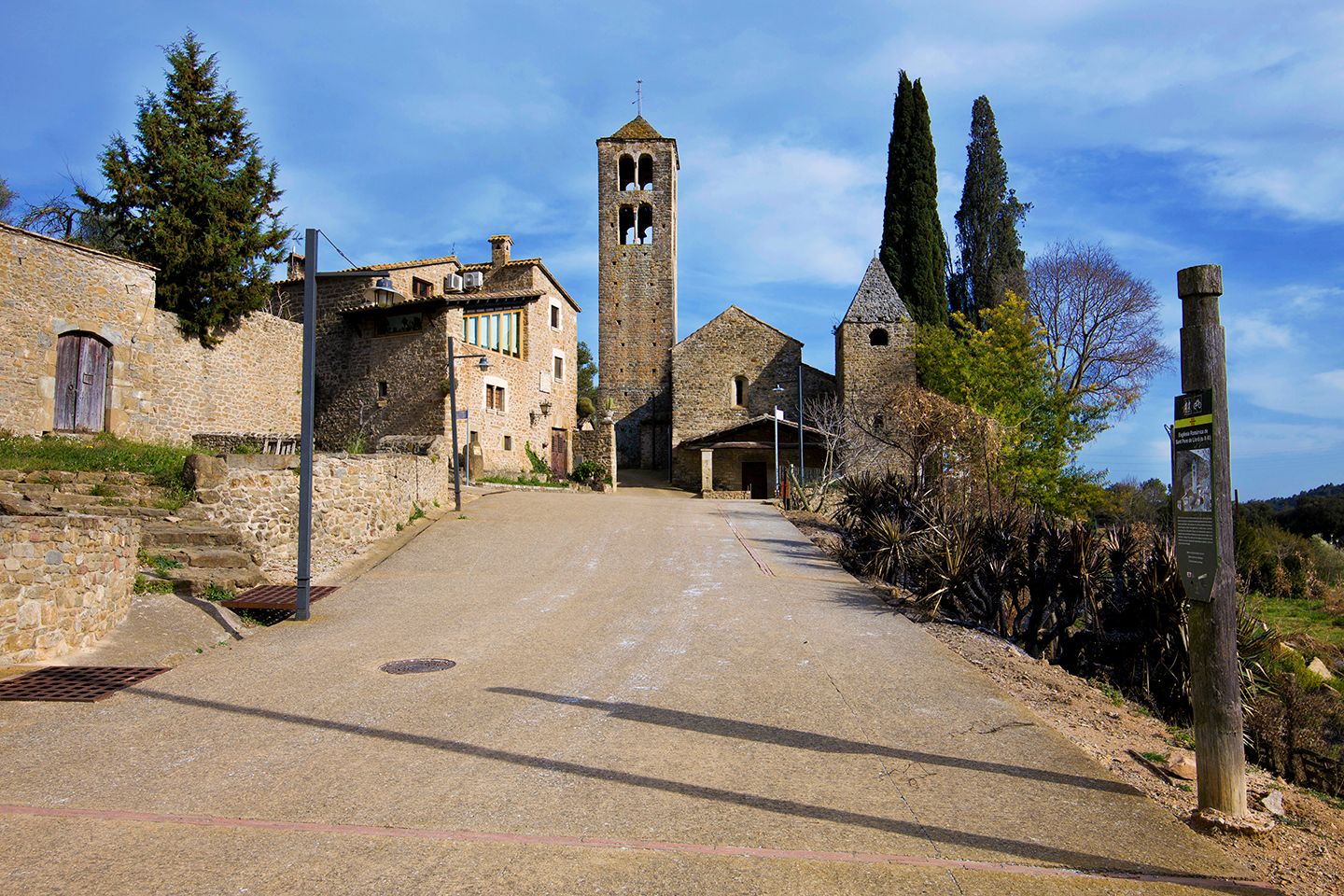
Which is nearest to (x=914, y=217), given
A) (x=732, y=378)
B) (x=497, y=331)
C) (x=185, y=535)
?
(x=732, y=378)

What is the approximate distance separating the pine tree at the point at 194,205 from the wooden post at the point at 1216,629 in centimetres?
2210

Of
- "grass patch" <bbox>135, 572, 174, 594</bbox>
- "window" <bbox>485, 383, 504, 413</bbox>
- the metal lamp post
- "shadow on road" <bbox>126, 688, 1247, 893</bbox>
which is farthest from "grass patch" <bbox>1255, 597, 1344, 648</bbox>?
"window" <bbox>485, 383, 504, 413</bbox>

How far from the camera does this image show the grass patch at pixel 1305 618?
746 inches

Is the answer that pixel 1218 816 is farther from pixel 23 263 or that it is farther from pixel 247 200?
pixel 247 200

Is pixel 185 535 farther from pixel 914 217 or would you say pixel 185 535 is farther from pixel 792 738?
pixel 914 217

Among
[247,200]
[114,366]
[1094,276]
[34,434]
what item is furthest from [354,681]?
[1094,276]

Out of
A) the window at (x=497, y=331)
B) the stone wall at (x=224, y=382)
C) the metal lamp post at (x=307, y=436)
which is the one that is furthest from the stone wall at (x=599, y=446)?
the metal lamp post at (x=307, y=436)

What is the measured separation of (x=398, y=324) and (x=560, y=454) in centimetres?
983

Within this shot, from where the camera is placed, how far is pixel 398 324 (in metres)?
28.9

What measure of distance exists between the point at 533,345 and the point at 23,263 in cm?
1794

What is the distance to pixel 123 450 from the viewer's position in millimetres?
14953

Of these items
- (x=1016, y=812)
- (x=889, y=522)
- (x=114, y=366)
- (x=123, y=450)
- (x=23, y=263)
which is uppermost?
(x=23, y=263)

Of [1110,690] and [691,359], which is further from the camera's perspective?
[691,359]

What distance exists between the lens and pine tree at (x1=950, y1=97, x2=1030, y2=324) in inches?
1654
